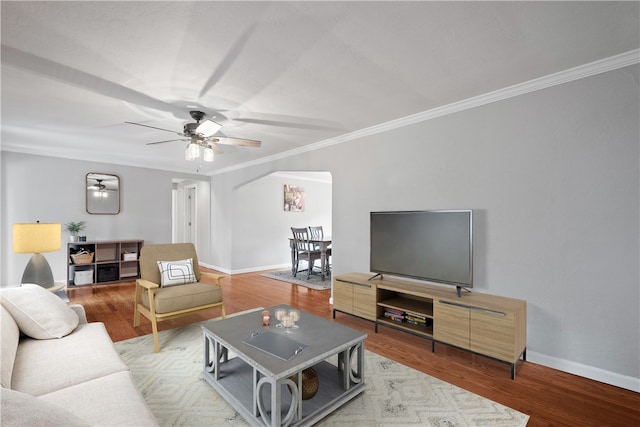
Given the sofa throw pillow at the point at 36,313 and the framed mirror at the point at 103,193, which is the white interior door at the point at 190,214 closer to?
the framed mirror at the point at 103,193

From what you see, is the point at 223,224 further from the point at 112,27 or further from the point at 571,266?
the point at 571,266

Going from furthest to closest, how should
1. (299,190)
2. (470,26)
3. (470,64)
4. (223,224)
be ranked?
1. (299,190)
2. (223,224)
3. (470,64)
4. (470,26)

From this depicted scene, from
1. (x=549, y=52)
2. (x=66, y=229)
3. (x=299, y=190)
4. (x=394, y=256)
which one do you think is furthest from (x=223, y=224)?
(x=549, y=52)

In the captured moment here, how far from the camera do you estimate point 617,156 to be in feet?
7.48

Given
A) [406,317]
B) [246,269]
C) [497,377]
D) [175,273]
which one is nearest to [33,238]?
[175,273]

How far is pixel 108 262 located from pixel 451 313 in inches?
232

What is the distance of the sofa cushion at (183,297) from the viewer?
2984mm

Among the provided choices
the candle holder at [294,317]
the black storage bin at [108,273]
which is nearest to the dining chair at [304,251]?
the black storage bin at [108,273]

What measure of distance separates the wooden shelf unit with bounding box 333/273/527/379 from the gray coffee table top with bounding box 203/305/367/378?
1.03 metres

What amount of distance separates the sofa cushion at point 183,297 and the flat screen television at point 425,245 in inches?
72.2

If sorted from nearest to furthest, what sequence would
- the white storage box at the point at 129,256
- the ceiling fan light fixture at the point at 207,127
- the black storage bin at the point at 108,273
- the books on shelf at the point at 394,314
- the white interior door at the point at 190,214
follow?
1. the ceiling fan light fixture at the point at 207,127
2. the books on shelf at the point at 394,314
3. the black storage bin at the point at 108,273
4. the white storage box at the point at 129,256
5. the white interior door at the point at 190,214

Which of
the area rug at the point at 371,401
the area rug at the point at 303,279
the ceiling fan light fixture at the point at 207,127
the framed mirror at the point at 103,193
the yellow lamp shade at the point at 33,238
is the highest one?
the ceiling fan light fixture at the point at 207,127

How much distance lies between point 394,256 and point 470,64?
1963mm

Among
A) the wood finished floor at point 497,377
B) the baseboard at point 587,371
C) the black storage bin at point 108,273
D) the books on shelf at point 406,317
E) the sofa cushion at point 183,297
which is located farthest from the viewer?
the black storage bin at point 108,273
